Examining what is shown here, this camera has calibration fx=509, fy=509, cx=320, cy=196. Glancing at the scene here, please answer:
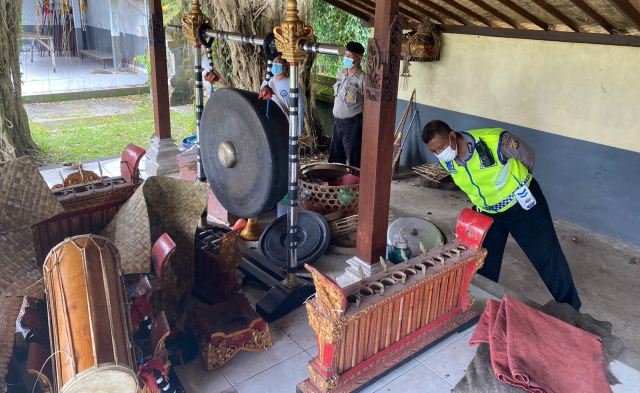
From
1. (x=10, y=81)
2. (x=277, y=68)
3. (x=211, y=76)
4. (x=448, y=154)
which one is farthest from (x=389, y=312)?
(x=10, y=81)

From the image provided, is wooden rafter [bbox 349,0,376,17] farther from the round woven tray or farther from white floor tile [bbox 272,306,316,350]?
white floor tile [bbox 272,306,316,350]

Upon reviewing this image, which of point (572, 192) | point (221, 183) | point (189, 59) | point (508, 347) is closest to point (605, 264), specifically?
point (572, 192)

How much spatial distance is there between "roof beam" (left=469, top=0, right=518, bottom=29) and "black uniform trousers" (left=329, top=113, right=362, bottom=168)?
1.46m

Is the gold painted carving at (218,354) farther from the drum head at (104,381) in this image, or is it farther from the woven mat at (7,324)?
the woven mat at (7,324)

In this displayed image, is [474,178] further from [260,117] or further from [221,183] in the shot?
[221,183]

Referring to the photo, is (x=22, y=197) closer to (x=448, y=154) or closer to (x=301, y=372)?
(x=301, y=372)

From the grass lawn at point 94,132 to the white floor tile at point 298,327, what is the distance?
4.29 metres

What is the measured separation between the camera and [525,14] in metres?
4.34

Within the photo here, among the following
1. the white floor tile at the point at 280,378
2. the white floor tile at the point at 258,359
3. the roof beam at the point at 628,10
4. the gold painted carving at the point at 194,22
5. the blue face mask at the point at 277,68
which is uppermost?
the roof beam at the point at 628,10

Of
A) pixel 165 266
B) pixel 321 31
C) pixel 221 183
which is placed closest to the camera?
pixel 165 266

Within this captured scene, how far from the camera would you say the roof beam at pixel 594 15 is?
3709 millimetres

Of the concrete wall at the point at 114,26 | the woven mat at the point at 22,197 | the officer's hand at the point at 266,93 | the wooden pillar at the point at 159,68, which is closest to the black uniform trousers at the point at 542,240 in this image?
the officer's hand at the point at 266,93

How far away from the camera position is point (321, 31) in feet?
25.0

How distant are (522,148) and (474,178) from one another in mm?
294
